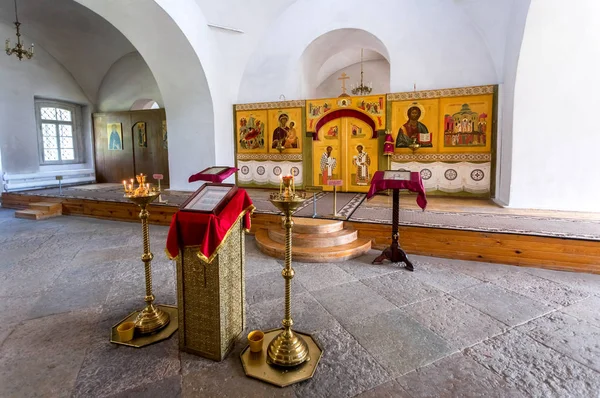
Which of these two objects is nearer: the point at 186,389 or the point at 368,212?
the point at 186,389

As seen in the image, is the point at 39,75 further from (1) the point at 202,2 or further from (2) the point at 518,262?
(2) the point at 518,262

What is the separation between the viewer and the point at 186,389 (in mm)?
2020

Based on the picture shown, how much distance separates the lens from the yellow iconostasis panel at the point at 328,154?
8586 millimetres

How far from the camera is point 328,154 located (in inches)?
343

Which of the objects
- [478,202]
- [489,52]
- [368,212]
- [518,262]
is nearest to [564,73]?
[489,52]

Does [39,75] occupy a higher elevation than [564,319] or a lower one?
higher

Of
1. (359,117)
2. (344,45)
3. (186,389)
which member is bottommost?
(186,389)

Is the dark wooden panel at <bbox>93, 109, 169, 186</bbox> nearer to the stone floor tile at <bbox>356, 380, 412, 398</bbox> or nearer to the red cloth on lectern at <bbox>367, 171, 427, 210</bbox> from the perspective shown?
the red cloth on lectern at <bbox>367, 171, 427, 210</bbox>

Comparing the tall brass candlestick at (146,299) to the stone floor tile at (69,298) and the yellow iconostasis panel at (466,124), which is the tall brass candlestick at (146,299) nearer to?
the stone floor tile at (69,298)

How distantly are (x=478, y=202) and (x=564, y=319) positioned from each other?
4.50m

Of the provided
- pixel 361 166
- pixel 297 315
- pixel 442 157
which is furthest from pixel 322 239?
pixel 442 157

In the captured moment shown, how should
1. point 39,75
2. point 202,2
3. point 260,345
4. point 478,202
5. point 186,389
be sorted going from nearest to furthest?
1. point 186,389
2. point 260,345
3. point 478,202
4. point 202,2
5. point 39,75

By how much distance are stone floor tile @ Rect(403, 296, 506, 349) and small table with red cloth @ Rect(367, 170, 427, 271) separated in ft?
3.25

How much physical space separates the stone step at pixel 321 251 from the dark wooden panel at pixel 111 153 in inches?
337
